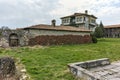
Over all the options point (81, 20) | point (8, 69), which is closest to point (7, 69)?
point (8, 69)

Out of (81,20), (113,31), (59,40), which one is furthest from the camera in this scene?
(113,31)

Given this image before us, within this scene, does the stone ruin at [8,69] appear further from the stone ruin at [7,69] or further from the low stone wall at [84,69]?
the low stone wall at [84,69]

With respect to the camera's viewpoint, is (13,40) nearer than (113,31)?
Yes

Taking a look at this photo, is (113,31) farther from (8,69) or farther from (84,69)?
(84,69)

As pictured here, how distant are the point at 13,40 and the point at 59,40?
6.38m

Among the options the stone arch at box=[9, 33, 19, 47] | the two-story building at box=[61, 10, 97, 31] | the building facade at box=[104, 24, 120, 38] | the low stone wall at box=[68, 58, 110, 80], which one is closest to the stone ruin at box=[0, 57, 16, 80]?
the low stone wall at box=[68, 58, 110, 80]

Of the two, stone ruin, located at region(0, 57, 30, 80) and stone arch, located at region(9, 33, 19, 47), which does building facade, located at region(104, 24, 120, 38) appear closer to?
stone arch, located at region(9, 33, 19, 47)

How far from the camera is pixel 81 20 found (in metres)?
42.1

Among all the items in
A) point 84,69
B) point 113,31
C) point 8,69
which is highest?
point 113,31

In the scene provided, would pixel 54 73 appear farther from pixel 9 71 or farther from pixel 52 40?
pixel 52 40

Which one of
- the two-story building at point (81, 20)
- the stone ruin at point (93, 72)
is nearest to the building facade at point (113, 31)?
the two-story building at point (81, 20)

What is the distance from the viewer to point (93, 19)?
45.6 meters

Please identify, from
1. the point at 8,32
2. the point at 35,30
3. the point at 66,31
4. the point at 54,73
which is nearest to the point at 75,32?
the point at 66,31

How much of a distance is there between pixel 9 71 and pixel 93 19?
3876cm
